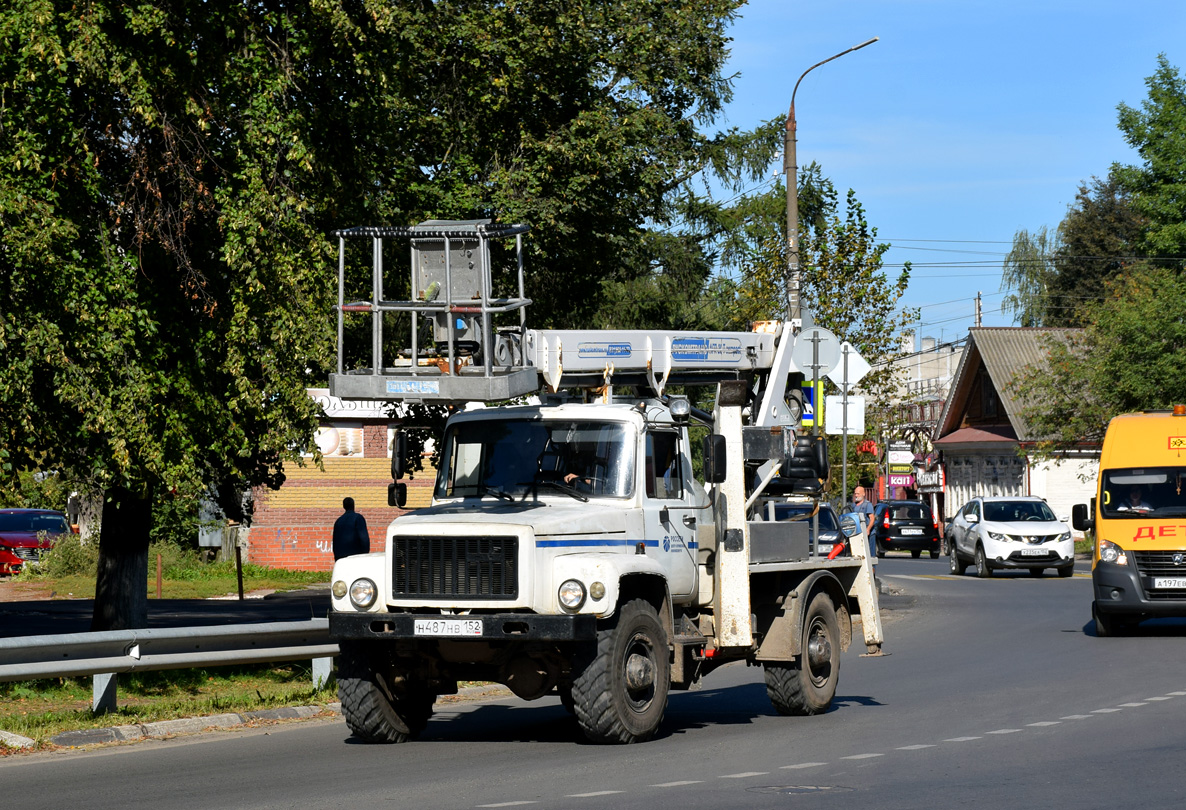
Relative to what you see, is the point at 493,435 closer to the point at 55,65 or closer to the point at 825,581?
the point at 825,581

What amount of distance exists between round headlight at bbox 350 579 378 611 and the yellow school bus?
11.4m

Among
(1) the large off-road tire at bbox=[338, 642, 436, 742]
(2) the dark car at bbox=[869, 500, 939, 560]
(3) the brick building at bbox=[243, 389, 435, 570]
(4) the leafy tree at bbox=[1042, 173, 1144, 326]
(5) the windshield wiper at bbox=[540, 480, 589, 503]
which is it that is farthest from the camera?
(4) the leafy tree at bbox=[1042, 173, 1144, 326]

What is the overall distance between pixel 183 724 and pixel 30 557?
1130 inches

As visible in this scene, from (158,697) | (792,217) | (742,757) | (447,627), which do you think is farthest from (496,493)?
(792,217)

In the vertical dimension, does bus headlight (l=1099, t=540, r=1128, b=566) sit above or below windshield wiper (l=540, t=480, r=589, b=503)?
below

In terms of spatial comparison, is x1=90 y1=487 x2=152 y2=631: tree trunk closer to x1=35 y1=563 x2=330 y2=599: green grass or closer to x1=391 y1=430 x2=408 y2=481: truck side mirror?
x1=391 y1=430 x2=408 y2=481: truck side mirror

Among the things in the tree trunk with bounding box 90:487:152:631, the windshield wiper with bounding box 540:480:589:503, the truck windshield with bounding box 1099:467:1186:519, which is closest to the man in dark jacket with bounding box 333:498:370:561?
the tree trunk with bounding box 90:487:152:631

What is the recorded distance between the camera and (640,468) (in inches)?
471

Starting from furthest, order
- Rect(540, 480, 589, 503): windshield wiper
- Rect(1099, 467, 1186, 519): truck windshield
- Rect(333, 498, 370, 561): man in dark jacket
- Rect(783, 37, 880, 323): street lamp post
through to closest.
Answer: Rect(783, 37, 880, 323): street lamp post < Rect(333, 498, 370, 561): man in dark jacket < Rect(1099, 467, 1186, 519): truck windshield < Rect(540, 480, 589, 503): windshield wiper

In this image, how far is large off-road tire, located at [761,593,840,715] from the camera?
1319 cm

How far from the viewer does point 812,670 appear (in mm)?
13523

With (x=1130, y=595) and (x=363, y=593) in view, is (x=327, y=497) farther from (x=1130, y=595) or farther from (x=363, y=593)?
(x=363, y=593)

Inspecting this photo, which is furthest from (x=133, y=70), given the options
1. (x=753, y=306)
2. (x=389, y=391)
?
(x=753, y=306)

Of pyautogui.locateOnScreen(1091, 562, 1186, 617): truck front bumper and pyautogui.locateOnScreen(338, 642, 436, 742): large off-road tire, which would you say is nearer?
pyautogui.locateOnScreen(338, 642, 436, 742): large off-road tire
